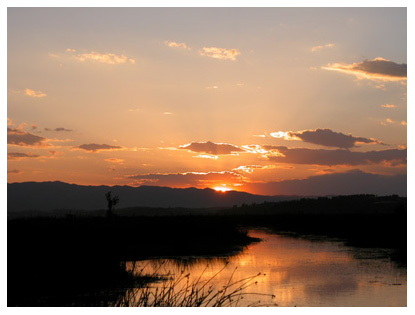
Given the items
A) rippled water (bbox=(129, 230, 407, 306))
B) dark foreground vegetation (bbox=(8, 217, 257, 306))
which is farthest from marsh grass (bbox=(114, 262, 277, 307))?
dark foreground vegetation (bbox=(8, 217, 257, 306))

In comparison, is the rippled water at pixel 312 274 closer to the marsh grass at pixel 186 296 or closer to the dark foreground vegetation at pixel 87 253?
the marsh grass at pixel 186 296

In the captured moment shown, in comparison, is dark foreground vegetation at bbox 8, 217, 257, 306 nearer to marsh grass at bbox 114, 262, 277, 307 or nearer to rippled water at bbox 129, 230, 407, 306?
marsh grass at bbox 114, 262, 277, 307

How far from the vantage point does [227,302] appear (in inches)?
803

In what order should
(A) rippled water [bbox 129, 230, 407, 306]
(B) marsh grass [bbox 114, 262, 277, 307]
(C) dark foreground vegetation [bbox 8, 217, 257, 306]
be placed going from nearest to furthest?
(B) marsh grass [bbox 114, 262, 277, 307], (C) dark foreground vegetation [bbox 8, 217, 257, 306], (A) rippled water [bbox 129, 230, 407, 306]

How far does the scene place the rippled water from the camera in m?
22.9

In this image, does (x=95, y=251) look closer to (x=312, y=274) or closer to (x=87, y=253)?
(x=87, y=253)

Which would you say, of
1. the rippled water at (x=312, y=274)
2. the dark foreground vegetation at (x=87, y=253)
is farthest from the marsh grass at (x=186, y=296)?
the dark foreground vegetation at (x=87, y=253)

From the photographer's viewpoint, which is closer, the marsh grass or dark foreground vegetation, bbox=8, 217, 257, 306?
the marsh grass

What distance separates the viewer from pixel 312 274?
29.5 meters

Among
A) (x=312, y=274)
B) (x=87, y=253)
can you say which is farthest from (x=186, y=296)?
(x=87, y=253)

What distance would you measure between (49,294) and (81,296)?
1.75 metres
